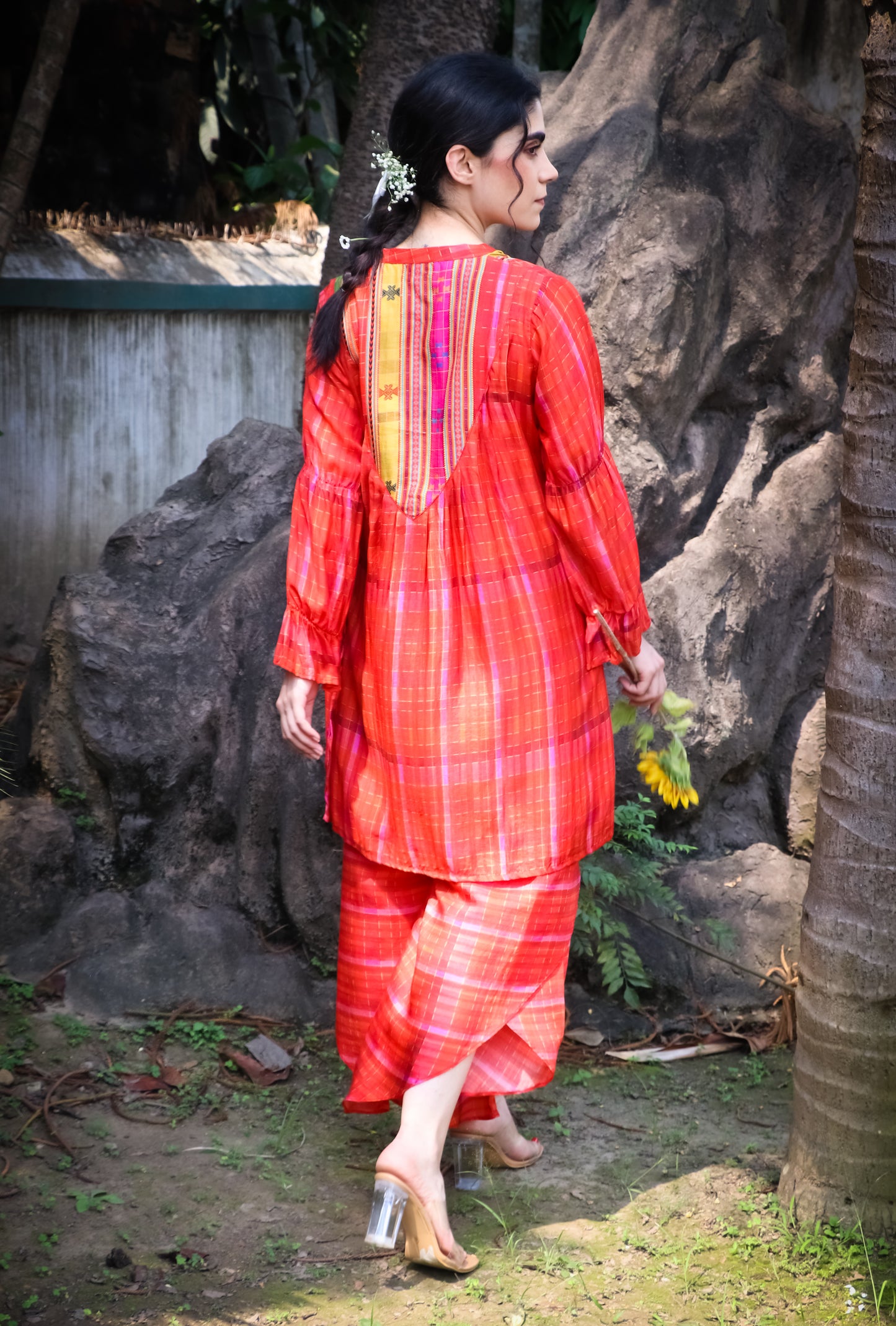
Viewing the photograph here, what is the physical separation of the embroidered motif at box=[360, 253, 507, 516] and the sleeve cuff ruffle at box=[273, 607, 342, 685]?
34 cm

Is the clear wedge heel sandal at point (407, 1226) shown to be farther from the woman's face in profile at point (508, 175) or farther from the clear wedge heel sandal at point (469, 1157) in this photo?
the woman's face in profile at point (508, 175)

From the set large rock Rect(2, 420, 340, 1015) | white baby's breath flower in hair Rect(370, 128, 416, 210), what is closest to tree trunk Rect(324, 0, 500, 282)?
large rock Rect(2, 420, 340, 1015)

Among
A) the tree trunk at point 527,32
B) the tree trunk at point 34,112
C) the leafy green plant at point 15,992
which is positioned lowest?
the leafy green plant at point 15,992

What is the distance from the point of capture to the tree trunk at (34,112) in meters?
5.04

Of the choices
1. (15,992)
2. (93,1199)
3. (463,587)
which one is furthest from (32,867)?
(463,587)

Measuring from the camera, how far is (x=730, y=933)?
12.0ft

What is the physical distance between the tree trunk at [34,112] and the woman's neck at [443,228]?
3.04 meters

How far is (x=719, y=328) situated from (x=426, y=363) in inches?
69.8

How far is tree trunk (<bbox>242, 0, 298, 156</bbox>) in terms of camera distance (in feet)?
25.0

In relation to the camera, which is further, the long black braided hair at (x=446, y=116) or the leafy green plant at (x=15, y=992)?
the leafy green plant at (x=15, y=992)

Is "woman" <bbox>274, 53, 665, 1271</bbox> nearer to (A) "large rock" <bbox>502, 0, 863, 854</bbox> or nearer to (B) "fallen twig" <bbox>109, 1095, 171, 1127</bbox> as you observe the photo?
(B) "fallen twig" <bbox>109, 1095, 171, 1127</bbox>

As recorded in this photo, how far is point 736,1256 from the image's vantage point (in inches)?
103

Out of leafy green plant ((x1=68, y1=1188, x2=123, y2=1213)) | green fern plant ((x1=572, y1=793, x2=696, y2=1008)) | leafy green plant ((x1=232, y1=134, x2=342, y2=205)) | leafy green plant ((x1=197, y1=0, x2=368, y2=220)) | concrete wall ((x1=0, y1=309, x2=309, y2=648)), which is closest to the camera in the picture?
leafy green plant ((x1=68, y1=1188, x2=123, y2=1213))

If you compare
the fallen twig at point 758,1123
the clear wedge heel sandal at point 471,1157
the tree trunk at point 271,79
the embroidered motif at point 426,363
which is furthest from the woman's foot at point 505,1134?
the tree trunk at point 271,79
